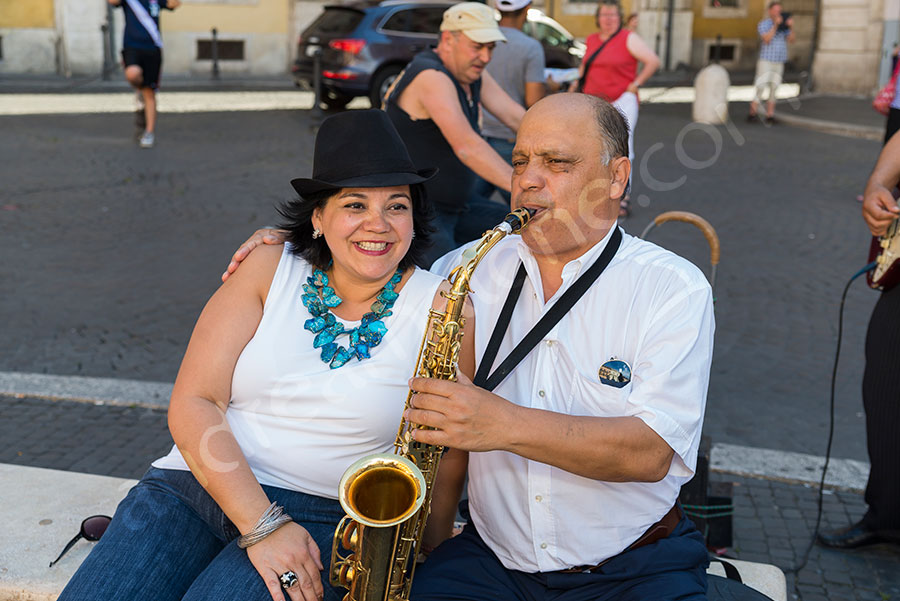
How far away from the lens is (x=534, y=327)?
2.40m

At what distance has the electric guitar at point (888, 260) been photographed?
3330 millimetres

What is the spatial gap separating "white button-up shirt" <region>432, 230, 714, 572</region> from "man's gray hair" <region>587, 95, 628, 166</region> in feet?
0.71

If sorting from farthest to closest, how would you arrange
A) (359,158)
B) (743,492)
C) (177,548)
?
(743,492) < (359,158) < (177,548)

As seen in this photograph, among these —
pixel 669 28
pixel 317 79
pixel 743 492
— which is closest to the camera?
pixel 743 492

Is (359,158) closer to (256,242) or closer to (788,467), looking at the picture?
(256,242)

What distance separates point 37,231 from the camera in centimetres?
769

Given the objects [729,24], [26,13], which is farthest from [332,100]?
[729,24]

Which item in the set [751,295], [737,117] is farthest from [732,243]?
[737,117]

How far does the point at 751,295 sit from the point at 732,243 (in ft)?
4.54

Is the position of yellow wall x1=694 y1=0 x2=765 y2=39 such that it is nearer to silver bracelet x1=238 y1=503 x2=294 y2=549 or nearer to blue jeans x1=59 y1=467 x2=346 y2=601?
blue jeans x1=59 y1=467 x2=346 y2=601

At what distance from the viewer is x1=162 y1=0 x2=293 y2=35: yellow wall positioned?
70.5 ft

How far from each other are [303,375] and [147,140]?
9.97 metres

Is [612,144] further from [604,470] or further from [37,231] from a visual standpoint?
[37,231]

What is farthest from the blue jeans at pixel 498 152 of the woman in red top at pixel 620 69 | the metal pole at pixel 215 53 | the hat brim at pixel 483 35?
the metal pole at pixel 215 53
